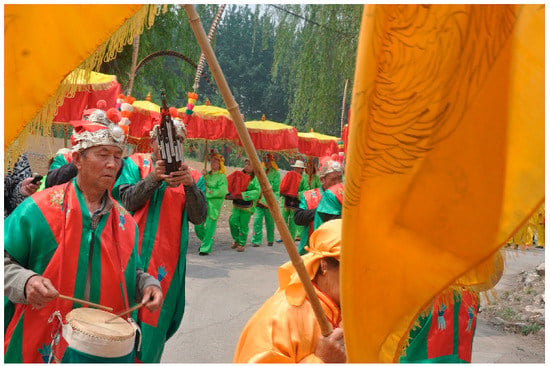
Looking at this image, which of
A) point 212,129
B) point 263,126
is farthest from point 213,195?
point 263,126

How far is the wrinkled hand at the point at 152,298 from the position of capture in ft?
9.14

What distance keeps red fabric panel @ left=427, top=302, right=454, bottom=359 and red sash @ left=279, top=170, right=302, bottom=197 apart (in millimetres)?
9175

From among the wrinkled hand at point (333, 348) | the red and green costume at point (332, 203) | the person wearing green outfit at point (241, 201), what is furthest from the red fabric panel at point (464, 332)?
the person wearing green outfit at point (241, 201)

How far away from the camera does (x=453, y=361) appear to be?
291 cm

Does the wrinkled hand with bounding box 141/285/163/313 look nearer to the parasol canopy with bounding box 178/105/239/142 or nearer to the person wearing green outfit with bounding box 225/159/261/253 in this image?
the parasol canopy with bounding box 178/105/239/142

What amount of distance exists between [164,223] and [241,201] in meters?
7.93

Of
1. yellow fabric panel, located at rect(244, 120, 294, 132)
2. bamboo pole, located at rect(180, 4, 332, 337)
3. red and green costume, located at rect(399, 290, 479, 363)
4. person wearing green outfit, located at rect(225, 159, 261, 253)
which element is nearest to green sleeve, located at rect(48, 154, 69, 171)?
red and green costume, located at rect(399, 290, 479, 363)

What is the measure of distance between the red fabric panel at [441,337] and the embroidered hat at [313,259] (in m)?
0.70

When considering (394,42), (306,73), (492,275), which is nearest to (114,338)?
(492,275)

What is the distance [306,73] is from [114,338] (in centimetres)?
1195

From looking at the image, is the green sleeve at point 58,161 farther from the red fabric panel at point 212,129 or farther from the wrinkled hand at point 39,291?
the red fabric panel at point 212,129

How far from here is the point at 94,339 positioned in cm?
231

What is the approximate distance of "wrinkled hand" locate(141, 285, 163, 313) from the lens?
110 inches

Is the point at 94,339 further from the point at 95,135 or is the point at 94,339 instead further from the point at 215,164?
the point at 215,164
